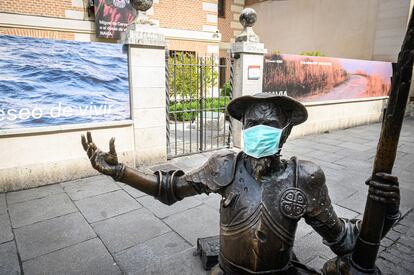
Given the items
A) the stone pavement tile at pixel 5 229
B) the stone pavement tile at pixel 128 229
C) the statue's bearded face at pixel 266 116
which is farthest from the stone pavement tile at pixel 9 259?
the statue's bearded face at pixel 266 116

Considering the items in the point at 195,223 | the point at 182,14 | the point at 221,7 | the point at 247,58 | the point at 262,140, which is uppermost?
the point at 221,7

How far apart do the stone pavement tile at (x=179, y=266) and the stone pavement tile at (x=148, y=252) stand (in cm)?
7

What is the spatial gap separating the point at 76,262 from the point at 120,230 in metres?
0.70

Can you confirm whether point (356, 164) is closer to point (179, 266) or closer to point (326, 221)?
point (179, 266)

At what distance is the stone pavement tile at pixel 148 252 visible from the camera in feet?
9.71

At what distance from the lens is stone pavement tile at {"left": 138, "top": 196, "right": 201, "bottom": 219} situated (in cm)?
410

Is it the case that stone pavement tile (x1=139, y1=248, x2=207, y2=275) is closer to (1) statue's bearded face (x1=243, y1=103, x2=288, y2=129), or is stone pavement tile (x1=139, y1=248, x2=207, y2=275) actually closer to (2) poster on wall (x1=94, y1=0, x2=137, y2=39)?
(1) statue's bearded face (x1=243, y1=103, x2=288, y2=129)

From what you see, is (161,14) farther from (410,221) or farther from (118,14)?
(410,221)

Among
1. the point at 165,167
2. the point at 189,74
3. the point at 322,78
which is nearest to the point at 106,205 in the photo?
the point at 165,167

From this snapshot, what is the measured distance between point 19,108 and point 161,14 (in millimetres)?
10603

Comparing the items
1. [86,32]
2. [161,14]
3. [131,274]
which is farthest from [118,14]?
[131,274]

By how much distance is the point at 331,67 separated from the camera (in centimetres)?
954

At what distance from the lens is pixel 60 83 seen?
16.0 ft

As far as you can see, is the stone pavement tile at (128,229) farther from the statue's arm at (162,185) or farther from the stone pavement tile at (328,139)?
the stone pavement tile at (328,139)
